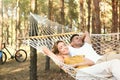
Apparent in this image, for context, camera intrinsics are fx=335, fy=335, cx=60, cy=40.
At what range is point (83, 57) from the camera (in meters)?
3.91

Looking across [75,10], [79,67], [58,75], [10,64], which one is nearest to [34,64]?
[58,75]

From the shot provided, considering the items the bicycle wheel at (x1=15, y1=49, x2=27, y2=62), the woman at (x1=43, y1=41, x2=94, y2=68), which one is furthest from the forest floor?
the woman at (x1=43, y1=41, x2=94, y2=68)

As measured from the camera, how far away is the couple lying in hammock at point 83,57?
11.0ft

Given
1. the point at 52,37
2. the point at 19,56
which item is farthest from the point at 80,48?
the point at 19,56

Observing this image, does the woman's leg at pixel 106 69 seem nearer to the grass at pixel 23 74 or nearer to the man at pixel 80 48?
the man at pixel 80 48

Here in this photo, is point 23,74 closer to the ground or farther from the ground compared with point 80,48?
closer to the ground

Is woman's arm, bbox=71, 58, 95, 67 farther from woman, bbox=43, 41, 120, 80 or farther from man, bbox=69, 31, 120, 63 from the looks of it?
man, bbox=69, 31, 120, 63

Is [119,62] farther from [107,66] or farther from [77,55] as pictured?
[77,55]

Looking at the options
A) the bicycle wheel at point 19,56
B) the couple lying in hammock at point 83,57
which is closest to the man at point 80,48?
the couple lying in hammock at point 83,57

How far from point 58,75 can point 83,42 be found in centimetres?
369

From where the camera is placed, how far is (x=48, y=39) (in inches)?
192

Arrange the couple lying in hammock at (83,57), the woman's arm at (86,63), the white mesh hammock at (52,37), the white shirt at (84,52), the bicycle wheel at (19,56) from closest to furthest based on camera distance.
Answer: the couple lying in hammock at (83,57), the woman's arm at (86,63), the white shirt at (84,52), the white mesh hammock at (52,37), the bicycle wheel at (19,56)

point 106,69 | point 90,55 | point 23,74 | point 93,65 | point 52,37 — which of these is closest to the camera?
point 106,69

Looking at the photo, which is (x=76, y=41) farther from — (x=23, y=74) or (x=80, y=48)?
(x=23, y=74)
